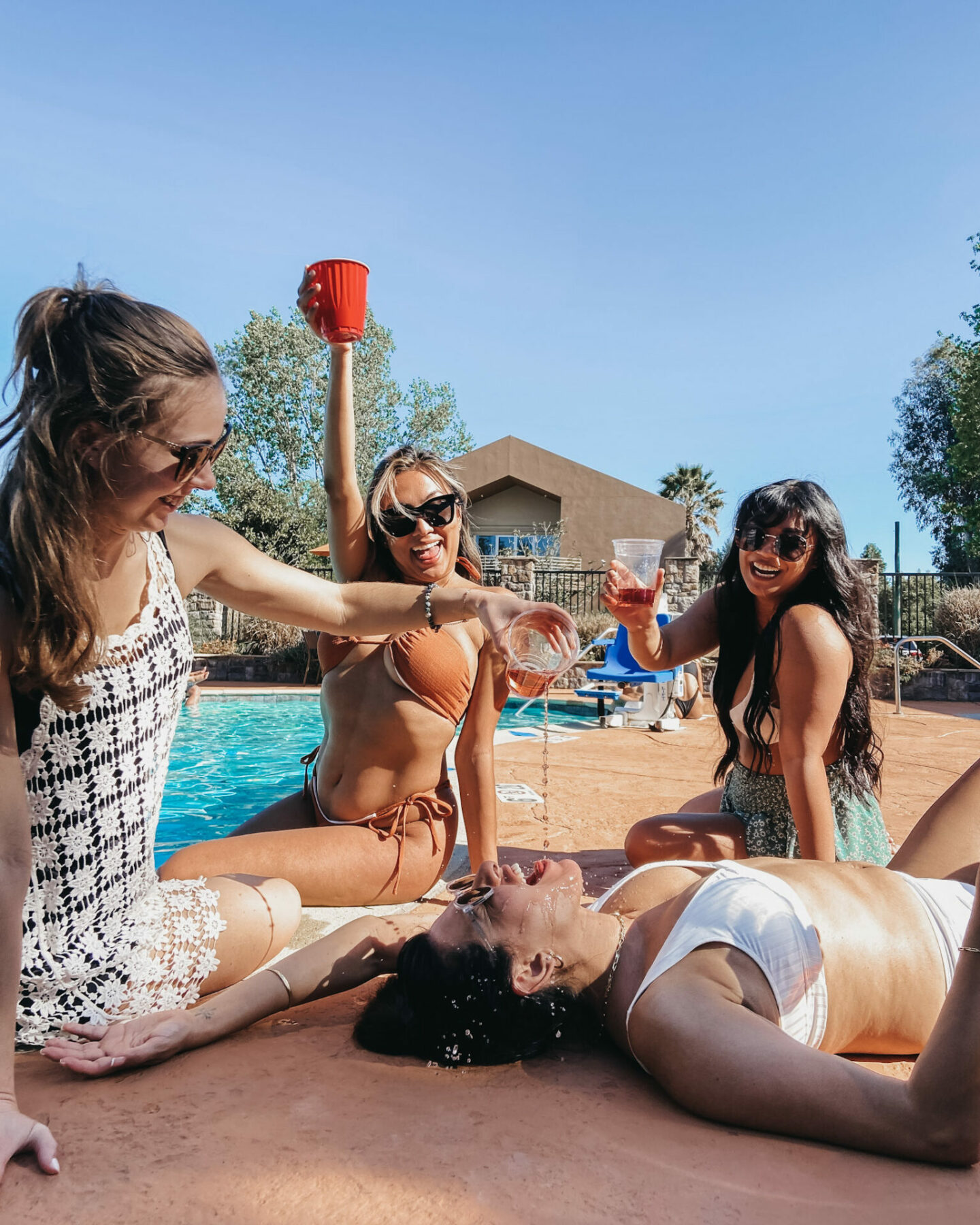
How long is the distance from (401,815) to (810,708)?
1.68 metres

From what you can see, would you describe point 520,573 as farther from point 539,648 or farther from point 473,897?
point 473,897

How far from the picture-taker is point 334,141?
344 inches

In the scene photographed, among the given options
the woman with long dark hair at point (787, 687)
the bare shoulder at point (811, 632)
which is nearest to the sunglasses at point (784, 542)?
the woman with long dark hair at point (787, 687)

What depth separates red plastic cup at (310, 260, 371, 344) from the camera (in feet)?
9.58

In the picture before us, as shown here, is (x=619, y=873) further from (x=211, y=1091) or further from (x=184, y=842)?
(x=184, y=842)

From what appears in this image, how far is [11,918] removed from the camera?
1.55m

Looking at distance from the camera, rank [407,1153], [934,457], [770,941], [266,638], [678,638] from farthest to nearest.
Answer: [934,457] < [266,638] < [678,638] < [770,941] < [407,1153]

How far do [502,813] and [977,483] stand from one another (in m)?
29.3

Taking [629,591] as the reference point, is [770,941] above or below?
below

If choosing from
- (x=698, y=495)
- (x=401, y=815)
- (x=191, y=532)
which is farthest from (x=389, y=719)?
(x=698, y=495)

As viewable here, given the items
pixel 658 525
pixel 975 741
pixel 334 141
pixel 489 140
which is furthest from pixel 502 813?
pixel 658 525

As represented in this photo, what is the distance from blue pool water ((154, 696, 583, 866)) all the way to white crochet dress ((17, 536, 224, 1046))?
4.49 metres

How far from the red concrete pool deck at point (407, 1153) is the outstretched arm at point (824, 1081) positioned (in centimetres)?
6

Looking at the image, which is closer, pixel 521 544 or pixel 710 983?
pixel 710 983
